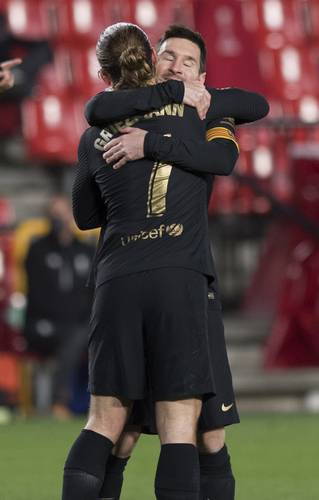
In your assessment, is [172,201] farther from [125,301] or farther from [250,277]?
[250,277]

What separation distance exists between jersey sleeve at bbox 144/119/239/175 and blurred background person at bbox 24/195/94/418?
255 inches

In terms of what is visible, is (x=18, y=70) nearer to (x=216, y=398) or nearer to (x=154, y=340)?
(x=216, y=398)

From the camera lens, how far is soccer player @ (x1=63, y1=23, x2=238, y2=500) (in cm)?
413

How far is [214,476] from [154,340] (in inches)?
24.1

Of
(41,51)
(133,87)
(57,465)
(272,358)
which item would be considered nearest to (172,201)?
(133,87)

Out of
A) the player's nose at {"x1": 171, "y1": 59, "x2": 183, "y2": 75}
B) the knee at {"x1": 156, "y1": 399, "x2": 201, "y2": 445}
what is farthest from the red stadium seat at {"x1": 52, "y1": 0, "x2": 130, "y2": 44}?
the knee at {"x1": 156, "y1": 399, "x2": 201, "y2": 445}

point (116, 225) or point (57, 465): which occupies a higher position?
point (116, 225)

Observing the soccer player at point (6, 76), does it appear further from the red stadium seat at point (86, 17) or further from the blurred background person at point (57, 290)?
the red stadium seat at point (86, 17)

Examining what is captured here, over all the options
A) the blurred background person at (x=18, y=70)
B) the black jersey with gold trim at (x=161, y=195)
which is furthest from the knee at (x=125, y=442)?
the blurred background person at (x=18, y=70)

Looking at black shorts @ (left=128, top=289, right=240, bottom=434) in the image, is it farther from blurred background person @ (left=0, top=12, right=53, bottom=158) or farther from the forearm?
blurred background person @ (left=0, top=12, right=53, bottom=158)

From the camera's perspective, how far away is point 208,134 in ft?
14.2

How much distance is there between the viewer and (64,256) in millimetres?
10867

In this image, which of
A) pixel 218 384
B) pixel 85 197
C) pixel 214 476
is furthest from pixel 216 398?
pixel 85 197

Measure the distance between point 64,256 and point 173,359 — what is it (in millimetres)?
6802
